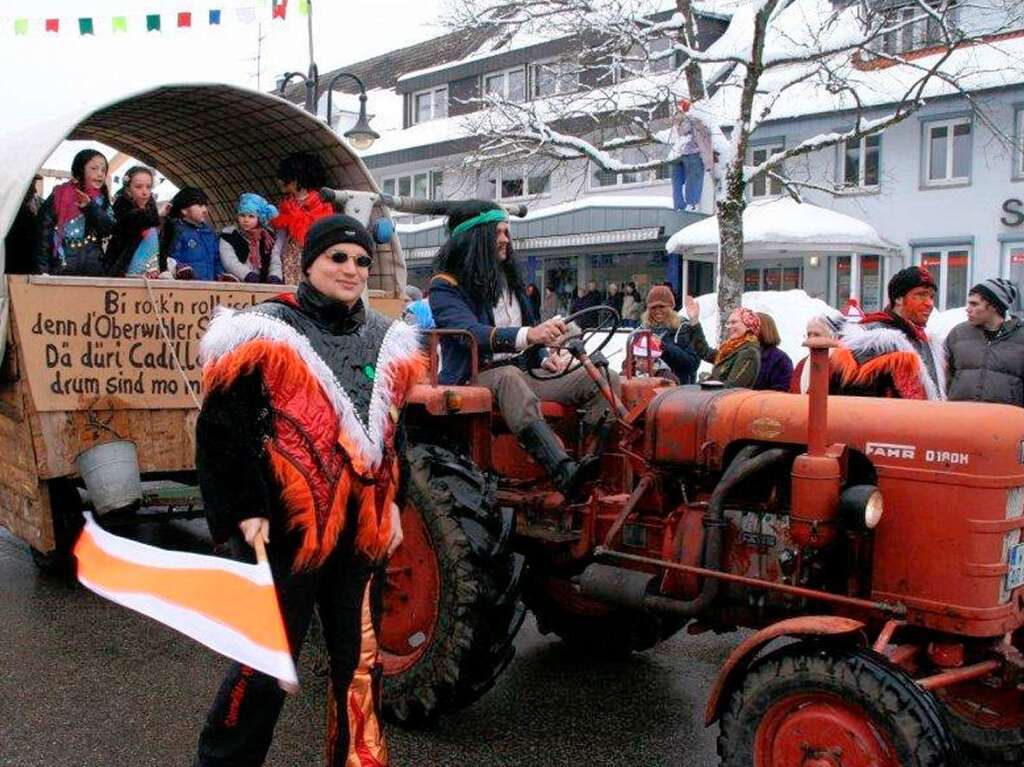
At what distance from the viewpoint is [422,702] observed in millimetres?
3850

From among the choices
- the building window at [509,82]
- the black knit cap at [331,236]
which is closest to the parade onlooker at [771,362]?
the black knit cap at [331,236]

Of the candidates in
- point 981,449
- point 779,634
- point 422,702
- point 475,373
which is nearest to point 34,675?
point 422,702

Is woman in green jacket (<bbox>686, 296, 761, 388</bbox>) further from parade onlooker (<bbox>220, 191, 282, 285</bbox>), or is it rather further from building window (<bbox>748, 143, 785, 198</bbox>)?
building window (<bbox>748, 143, 785, 198</bbox>)

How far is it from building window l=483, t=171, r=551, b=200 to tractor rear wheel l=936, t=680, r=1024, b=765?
2389 centimetres

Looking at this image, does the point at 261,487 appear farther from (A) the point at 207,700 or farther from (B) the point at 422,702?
(A) the point at 207,700

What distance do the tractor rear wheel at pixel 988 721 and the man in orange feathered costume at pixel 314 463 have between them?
1.97m

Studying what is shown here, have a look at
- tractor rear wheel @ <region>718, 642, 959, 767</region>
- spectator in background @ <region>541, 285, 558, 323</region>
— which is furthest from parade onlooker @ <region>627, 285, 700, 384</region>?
spectator in background @ <region>541, 285, 558, 323</region>

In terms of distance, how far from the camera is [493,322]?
4.55 meters

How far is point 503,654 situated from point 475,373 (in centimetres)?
115

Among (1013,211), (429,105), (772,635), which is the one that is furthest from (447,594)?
(429,105)

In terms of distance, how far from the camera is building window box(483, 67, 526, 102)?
27678 mm

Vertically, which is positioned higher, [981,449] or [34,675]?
[981,449]

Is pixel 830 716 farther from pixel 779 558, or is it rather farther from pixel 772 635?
pixel 779 558

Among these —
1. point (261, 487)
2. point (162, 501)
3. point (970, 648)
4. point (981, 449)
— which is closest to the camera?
point (261, 487)
